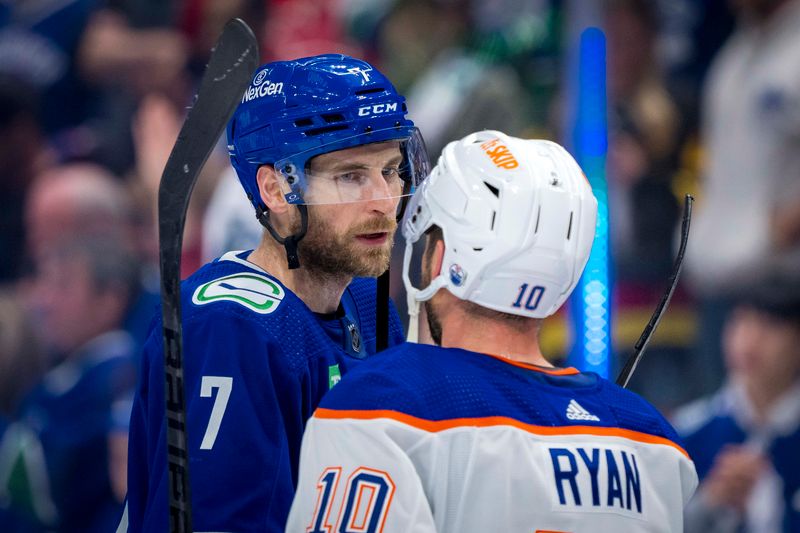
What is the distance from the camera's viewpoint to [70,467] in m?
6.18

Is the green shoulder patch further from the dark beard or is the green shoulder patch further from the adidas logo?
the adidas logo

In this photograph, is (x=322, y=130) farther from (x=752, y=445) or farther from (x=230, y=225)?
(x=752, y=445)

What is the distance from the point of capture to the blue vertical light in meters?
4.93

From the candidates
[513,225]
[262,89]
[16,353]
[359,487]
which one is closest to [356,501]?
[359,487]

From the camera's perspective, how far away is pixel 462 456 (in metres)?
1.99

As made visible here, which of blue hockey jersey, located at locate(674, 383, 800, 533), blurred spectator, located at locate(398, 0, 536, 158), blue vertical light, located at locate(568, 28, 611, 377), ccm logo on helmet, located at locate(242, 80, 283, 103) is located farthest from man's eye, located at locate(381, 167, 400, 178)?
blue hockey jersey, located at locate(674, 383, 800, 533)

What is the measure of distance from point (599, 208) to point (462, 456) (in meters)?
3.24

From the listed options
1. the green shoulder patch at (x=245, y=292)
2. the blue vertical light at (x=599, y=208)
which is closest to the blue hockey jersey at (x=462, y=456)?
the green shoulder patch at (x=245, y=292)

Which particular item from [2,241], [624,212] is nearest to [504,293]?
[624,212]

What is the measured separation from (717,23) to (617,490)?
4293 millimetres

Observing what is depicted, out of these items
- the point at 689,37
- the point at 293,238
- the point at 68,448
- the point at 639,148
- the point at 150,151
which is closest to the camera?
the point at 293,238

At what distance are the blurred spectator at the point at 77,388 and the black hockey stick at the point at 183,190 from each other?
4.02 metres

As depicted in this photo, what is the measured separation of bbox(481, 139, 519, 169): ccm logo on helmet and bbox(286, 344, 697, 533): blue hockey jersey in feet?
1.05

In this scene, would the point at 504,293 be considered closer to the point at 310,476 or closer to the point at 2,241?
the point at 310,476
